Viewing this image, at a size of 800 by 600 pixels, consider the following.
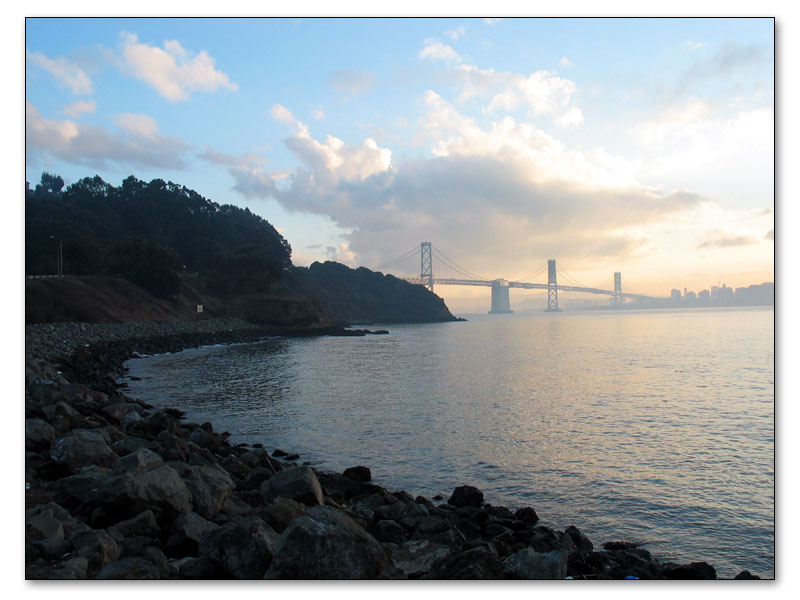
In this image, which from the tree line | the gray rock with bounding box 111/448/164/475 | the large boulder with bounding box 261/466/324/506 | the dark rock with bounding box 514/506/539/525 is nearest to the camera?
the gray rock with bounding box 111/448/164/475


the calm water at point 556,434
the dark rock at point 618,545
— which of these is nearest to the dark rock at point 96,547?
the calm water at point 556,434

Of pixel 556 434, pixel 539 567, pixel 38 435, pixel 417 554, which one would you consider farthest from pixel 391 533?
pixel 556 434

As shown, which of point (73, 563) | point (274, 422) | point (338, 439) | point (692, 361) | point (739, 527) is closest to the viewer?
point (73, 563)

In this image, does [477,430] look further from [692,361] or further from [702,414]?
[692,361]

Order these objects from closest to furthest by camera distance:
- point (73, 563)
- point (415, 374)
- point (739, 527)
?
point (73, 563) → point (739, 527) → point (415, 374)

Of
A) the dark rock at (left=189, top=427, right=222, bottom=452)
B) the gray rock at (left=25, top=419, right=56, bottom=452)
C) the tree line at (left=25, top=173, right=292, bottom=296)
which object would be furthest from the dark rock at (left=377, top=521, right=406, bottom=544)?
the tree line at (left=25, top=173, right=292, bottom=296)

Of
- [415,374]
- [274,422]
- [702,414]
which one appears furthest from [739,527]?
[415,374]

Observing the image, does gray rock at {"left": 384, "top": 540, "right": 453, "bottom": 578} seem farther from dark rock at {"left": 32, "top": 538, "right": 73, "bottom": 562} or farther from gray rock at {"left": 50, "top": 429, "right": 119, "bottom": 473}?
gray rock at {"left": 50, "top": 429, "right": 119, "bottom": 473}
